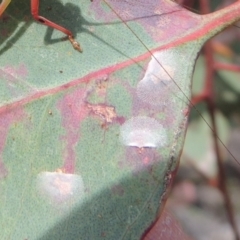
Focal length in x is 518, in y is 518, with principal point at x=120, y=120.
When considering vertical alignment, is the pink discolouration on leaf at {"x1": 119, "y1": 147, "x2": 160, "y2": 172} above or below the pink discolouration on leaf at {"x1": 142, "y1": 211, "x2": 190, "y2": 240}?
above

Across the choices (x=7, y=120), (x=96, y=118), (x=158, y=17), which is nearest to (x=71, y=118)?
(x=96, y=118)

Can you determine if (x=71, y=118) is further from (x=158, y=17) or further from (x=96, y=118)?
(x=158, y=17)

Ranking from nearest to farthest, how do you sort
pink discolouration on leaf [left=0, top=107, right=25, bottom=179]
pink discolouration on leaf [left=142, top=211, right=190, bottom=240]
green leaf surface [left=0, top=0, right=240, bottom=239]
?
green leaf surface [left=0, top=0, right=240, bottom=239] → pink discolouration on leaf [left=0, top=107, right=25, bottom=179] → pink discolouration on leaf [left=142, top=211, right=190, bottom=240]

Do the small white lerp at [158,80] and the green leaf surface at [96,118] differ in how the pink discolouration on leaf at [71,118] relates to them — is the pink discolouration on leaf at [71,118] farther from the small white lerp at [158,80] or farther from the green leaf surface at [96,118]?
the small white lerp at [158,80]

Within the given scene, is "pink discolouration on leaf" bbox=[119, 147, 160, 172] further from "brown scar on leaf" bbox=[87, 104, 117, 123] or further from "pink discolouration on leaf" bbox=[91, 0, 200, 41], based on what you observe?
→ "pink discolouration on leaf" bbox=[91, 0, 200, 41]

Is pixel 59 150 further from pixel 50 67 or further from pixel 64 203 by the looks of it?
pixel 50 67

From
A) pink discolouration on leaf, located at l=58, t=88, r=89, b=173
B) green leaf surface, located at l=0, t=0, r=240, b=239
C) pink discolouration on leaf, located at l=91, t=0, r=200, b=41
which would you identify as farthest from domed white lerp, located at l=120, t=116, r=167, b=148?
pink discolouration on leaf, located at l=91, t=0, r=200, b=41

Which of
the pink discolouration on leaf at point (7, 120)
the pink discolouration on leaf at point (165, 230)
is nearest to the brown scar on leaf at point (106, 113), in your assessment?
the pink discolouration on leaf at point (7, 120)

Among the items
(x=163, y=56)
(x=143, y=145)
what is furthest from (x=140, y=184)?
(x=163, y=56)
